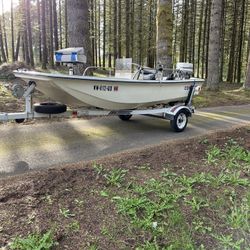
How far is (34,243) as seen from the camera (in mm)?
2727

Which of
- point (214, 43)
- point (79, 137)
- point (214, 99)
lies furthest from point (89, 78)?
point (214, 43)

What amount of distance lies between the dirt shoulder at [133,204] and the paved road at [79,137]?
0.58m

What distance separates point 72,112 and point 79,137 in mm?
672

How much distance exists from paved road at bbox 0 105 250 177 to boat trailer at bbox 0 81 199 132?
1.14 feet

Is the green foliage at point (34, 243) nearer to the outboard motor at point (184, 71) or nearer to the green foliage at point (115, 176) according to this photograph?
the green foliage at point (115, 176)

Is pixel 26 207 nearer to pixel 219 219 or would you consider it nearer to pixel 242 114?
pixel 219 219

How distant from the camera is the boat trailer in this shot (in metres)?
5.16

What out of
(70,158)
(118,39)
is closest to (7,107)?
(70,158)

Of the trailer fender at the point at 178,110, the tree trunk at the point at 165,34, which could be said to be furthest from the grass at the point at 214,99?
the trailer fender at the point at 178,110

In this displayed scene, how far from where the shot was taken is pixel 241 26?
1018 inches

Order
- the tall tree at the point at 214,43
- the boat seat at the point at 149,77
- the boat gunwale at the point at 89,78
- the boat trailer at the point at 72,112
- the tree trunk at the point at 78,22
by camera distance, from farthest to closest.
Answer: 1. the tall tree at the point at 214,43
2. the tree trunk at the point at 78,22
3. the boat seat at the point at 149,77
4. the boat trailer at the point at 72,112
5. the boat gunwale at the point at 89,78

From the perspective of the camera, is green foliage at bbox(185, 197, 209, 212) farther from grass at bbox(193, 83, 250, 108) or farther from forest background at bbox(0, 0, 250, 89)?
forest background at bbox(0, 0, 250, 89)

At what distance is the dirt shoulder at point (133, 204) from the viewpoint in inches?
118

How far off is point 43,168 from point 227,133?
3984 mm
